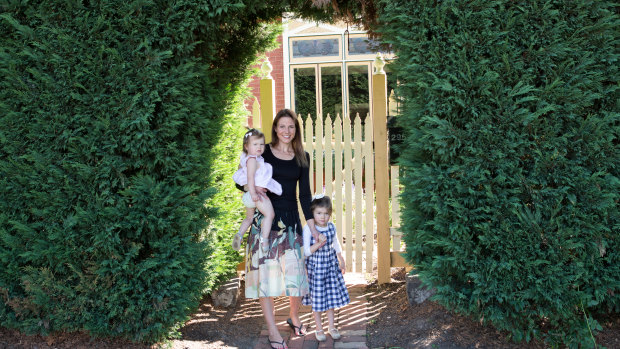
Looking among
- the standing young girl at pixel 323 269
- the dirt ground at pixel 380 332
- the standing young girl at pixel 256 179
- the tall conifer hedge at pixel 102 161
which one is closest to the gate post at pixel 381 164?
the dirt ground at pixel 380 332

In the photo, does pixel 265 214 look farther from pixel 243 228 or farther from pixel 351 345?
pixel 351 345

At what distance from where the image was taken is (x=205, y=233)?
4035 mm

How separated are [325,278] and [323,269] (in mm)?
84

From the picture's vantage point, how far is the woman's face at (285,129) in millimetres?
3811

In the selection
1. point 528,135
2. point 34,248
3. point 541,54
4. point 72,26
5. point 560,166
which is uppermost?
point 72,26

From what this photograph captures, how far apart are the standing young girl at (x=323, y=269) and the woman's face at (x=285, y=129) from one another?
51cm

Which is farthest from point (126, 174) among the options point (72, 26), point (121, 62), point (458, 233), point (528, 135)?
point (528, 135)

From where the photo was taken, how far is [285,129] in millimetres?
3809

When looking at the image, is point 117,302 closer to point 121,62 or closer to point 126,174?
point 126,174

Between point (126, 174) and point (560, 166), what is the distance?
298 centimetres

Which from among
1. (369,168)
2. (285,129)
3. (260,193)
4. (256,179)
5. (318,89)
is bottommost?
(260,193)

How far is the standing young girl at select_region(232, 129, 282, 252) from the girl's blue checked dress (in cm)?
40

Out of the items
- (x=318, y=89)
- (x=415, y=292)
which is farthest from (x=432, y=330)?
(x=318, y=89)

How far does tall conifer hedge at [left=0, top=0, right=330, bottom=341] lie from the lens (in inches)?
136
